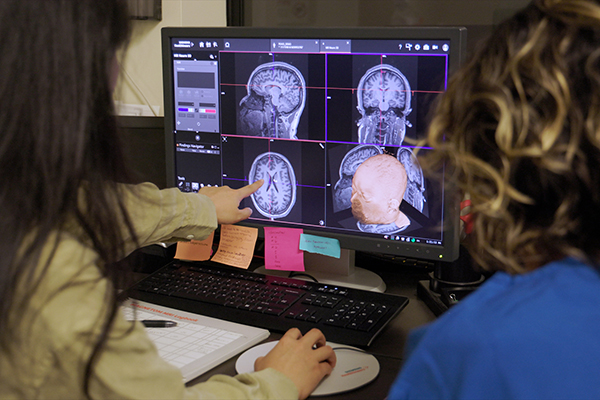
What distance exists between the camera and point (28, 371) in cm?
59

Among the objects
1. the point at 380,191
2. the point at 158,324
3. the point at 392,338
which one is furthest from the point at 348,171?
the point at 158,324

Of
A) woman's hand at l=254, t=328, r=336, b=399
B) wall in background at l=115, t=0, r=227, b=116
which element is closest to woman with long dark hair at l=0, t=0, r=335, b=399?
woman's hand at l=254, t=328, r=336, b=399

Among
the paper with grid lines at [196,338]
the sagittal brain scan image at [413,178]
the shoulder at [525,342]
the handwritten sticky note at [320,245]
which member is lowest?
the paper with grid lines at [196,338]

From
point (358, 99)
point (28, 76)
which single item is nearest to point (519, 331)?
point (28, 76)

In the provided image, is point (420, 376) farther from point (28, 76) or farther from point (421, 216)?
point (421, 216)

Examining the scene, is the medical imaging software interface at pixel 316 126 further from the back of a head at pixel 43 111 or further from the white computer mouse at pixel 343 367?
the back of a head at pixel 43 111

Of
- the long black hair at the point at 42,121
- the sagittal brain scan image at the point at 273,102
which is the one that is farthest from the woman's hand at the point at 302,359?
the sagittal brain scan image at the point at 273,102

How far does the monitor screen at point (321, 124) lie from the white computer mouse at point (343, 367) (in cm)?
25

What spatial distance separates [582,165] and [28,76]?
53 centimetres

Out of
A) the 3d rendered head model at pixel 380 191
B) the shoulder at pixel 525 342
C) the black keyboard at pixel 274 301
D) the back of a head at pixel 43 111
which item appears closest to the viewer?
the shoulder at pixel 525 342

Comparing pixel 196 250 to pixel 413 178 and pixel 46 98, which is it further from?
pixel 46 98

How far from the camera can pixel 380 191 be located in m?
1.11

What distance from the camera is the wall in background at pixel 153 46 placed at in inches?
70.1

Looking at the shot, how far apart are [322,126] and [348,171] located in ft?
0.33
